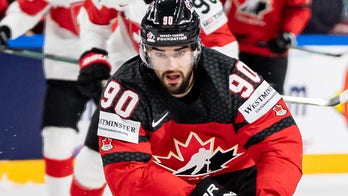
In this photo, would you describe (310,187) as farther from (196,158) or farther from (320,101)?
(196,158)

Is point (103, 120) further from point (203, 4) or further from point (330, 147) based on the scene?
point (330, 147)

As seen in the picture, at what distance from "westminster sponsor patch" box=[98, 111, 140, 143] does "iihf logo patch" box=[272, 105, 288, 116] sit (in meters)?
0.36

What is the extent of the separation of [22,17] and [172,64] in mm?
1550

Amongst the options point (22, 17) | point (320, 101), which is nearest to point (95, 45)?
point (22, 17)

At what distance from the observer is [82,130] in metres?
4.45

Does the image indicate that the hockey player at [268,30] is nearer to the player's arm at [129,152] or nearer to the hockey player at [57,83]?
the hockey player at [57,83]

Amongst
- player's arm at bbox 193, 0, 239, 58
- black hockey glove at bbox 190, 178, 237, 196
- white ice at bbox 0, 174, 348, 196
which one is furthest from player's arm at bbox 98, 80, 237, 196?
white ice at bbox 0, 174, 348, 196

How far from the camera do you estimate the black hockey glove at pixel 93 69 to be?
352 centimetres

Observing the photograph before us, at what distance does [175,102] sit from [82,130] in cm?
179

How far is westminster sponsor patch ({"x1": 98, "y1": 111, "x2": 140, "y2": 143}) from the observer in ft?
8.69

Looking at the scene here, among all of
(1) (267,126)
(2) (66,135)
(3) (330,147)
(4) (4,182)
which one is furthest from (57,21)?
(1) (267,126)

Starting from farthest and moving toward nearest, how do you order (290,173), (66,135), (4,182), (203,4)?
(4,182), (66,135), (203,4), (290,173)

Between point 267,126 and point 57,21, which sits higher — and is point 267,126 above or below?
above

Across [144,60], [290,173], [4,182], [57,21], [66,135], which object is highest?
[144,60]
